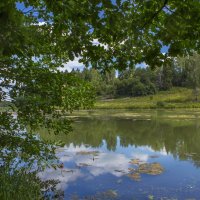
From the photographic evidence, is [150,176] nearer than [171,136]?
Yes

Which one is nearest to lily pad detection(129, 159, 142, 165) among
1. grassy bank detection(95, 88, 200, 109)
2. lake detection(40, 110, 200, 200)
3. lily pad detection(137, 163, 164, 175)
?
lake detection(40, 110, 200, 200)

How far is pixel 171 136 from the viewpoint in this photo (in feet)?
100.0

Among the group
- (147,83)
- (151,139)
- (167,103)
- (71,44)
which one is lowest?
(151,139)

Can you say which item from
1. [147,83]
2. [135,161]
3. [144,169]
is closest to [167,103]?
[147,83]

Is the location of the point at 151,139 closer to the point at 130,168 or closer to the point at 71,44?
the point at 130,168

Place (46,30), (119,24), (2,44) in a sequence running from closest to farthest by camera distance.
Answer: (2,44)
(119,24)
(46,30)

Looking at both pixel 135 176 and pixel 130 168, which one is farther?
pixel 130 168

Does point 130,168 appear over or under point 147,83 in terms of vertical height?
under

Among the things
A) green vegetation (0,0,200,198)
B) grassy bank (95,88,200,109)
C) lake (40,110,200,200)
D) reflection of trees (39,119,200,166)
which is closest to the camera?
green vegetation (0,0,200,198)

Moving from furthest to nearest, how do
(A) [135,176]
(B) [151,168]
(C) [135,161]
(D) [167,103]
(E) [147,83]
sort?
(E) [147,83] < (D) [167,103] < (C) [135,161] < (B) [151,168] < (A) [135,176]

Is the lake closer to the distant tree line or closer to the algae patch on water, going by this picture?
the algae patch on water

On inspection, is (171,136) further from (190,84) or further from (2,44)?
(190,84)

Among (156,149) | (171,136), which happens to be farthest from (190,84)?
(156,149)

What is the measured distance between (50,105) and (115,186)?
215 inches
